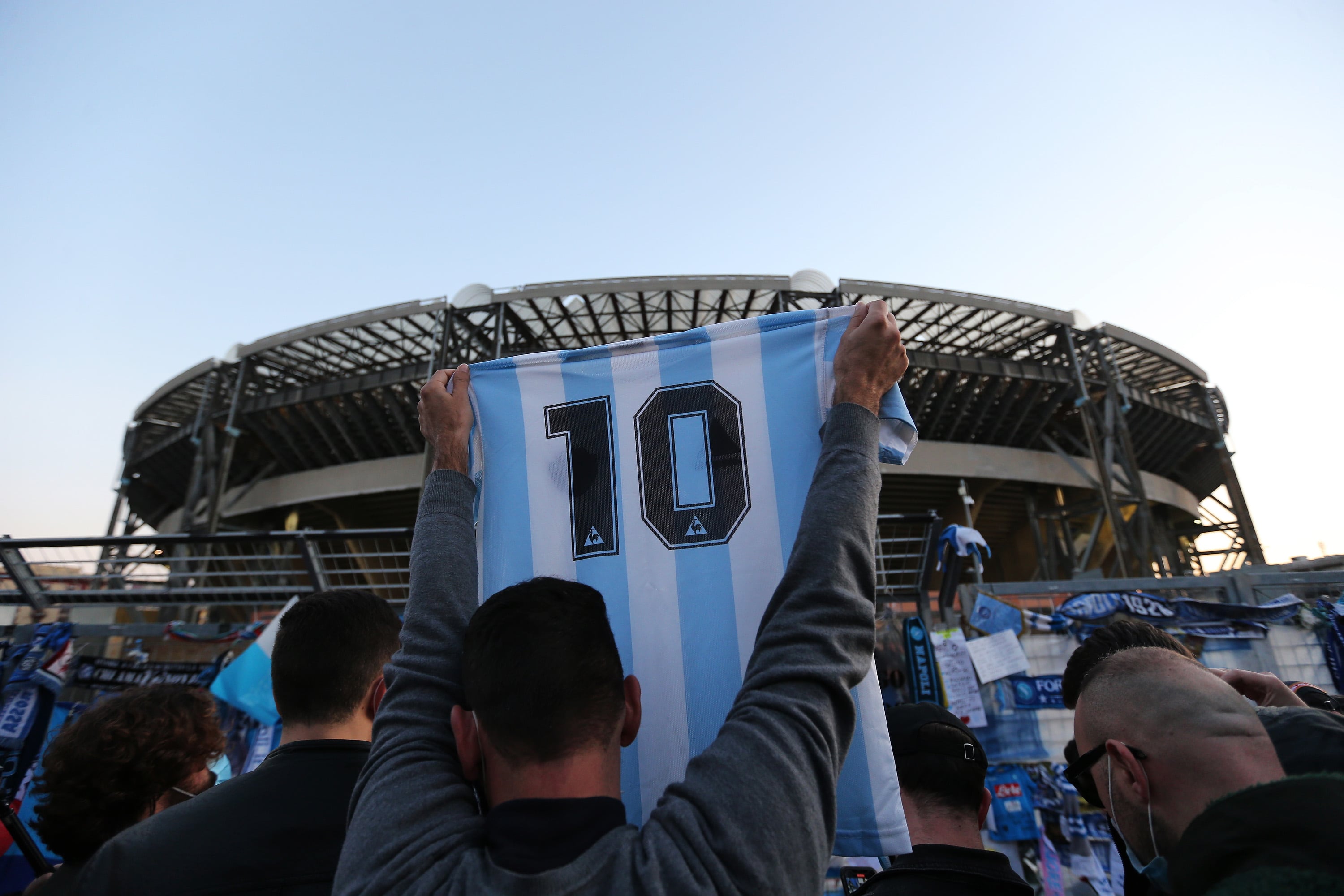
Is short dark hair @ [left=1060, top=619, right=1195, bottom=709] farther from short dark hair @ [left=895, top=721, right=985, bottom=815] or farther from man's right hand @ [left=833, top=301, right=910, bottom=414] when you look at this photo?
man's right hand @ [left=833, top=301, right=910, bottom=414]

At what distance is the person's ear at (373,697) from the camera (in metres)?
1.86

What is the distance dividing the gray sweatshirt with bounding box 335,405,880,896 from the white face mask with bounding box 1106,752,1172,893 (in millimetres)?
731

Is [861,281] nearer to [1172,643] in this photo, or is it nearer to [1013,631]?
[1013,631]

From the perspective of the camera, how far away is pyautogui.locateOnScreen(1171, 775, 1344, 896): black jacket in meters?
1.03

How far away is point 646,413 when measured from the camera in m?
1.89

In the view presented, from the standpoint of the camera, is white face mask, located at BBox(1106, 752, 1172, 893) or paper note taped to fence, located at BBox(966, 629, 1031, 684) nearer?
white face mask, located at BBox(1106, 752, 1172, 893)

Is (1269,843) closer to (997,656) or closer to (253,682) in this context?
(997,656)

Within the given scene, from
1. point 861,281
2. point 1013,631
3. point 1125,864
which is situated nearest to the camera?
point 1125,864

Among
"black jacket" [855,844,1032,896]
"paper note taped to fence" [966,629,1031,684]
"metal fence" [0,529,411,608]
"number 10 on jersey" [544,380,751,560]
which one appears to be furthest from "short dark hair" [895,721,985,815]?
"metal fence" [0,529,411,608]

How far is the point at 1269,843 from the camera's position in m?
1.11

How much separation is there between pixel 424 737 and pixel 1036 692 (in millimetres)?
5342

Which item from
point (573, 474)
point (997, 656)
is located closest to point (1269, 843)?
point (573, 474)

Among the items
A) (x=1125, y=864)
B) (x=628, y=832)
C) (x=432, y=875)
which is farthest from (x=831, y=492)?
(x=1125, y=864)

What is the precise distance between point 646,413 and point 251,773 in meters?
1.33
